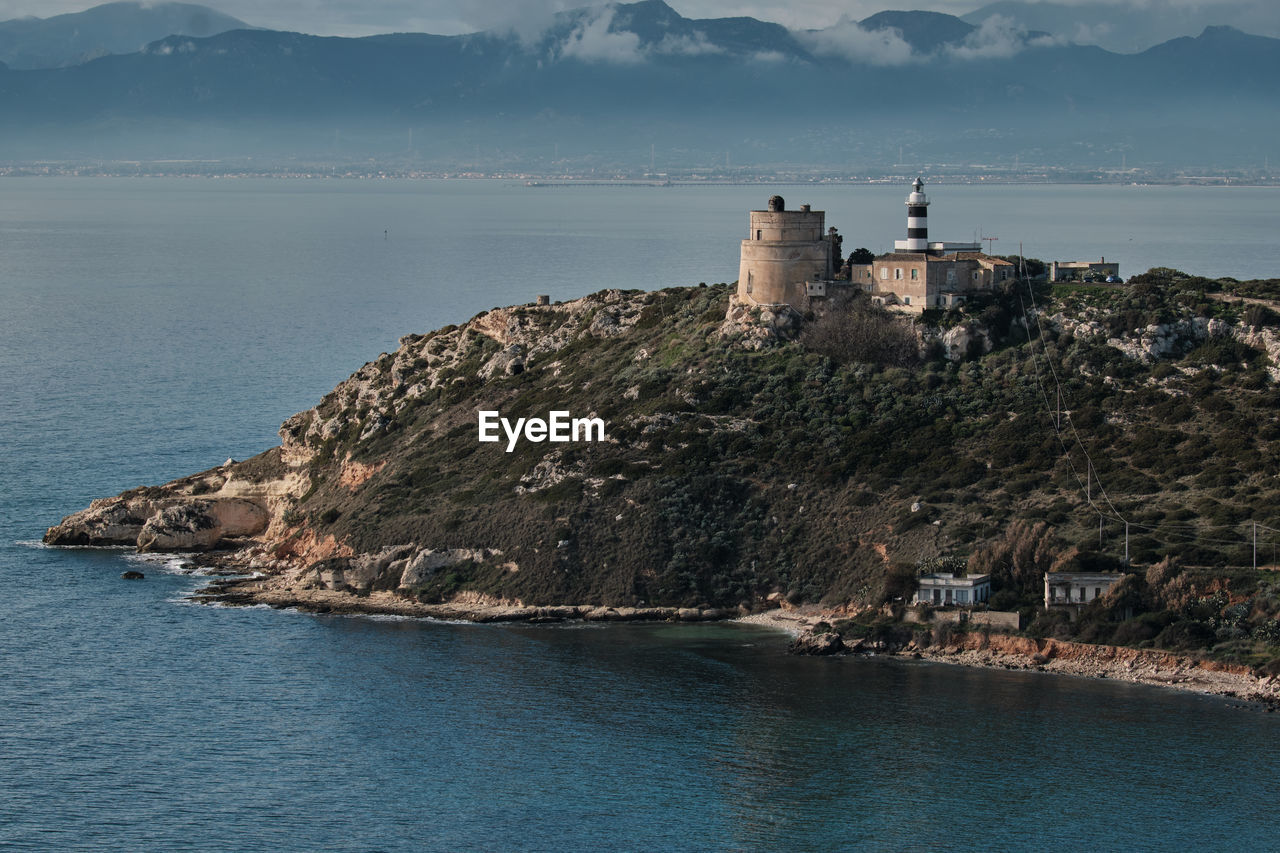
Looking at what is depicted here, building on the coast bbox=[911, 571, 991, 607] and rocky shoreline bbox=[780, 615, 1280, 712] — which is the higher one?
building on the coast bbox=[911, 571, 991, 607]

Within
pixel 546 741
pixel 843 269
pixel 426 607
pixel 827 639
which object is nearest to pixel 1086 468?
pixel 827 639

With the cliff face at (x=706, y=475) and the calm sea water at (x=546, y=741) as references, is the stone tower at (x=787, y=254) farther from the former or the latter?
the calm sea water at (x=546, y=741)

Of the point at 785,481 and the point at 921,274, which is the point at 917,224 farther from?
the point at 785,481

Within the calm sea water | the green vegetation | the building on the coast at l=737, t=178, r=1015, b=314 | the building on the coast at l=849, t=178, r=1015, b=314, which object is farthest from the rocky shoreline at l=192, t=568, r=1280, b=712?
the building on the coast at l=849, t=178, r=1015, b=314

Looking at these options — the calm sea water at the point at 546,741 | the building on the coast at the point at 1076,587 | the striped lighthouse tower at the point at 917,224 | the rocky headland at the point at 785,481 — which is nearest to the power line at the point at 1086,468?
the rocky headland at the point at 785,481

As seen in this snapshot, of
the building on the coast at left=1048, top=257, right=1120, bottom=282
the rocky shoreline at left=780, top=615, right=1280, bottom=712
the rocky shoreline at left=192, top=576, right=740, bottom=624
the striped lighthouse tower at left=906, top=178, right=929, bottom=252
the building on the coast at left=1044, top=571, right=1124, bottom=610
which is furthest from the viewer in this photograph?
the building on the coast at left=1048, top=257, right=1120, bottom=282

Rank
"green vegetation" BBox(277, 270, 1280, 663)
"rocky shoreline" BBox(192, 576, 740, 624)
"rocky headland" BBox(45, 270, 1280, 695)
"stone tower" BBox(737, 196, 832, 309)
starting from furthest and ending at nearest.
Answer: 1. "stone tower" BBox(737, 196, 832, 309)
2. "rocky shoreline" BBox(192, 576, 740, 624)
3. "rocky headland" BBox(45, 270, 1280, 695)
4. "green vegetation" BBox(277, 270, 1280, 663)

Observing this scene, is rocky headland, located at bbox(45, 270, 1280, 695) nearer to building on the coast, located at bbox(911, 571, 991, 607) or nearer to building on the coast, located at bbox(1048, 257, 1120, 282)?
building on the coast, located at bbox(911, 571, 991, 607)

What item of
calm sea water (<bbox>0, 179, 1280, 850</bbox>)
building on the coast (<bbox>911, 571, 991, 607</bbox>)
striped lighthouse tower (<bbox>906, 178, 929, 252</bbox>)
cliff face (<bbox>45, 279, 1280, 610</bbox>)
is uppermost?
striped lighthouse tower (<bbox>906, 178, 929, 252</bbox>)
